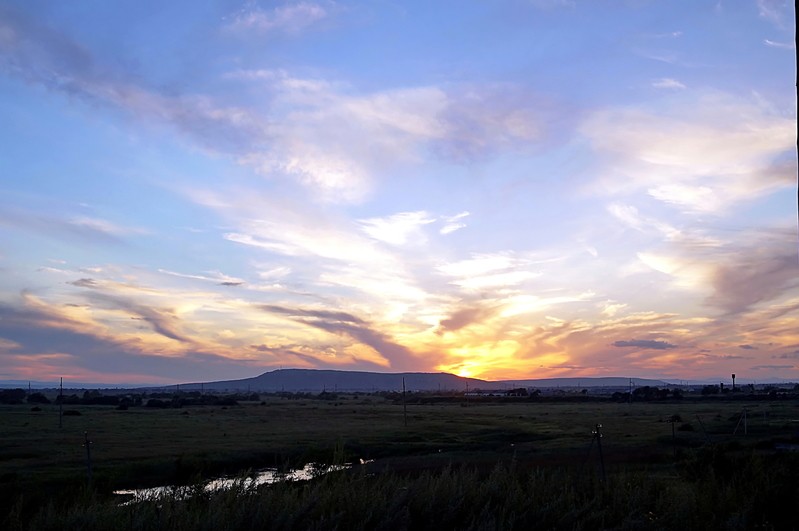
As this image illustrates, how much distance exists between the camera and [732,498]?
997cm

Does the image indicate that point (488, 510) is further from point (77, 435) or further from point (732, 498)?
point (77, 435)

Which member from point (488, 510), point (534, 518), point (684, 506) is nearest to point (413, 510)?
point (488, 510)

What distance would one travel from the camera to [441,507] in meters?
8.30

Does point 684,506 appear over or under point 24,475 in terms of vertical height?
over

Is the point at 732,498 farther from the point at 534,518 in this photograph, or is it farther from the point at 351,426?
the point at 351,426

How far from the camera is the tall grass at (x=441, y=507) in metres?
7.38

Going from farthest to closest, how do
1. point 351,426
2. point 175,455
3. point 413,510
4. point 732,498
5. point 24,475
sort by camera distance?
point 351,426, point 175,455, point 24,475, point 732,498, point 413,510

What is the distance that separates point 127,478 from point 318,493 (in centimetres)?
3023

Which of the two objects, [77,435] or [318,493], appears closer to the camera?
[318,493]

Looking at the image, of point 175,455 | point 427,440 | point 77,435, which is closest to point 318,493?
point 175,455

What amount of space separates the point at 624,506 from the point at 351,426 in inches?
2487

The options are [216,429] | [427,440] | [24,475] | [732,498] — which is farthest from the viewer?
[216,429]

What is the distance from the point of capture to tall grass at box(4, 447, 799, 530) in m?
7.38

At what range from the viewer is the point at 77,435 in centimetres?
5622
